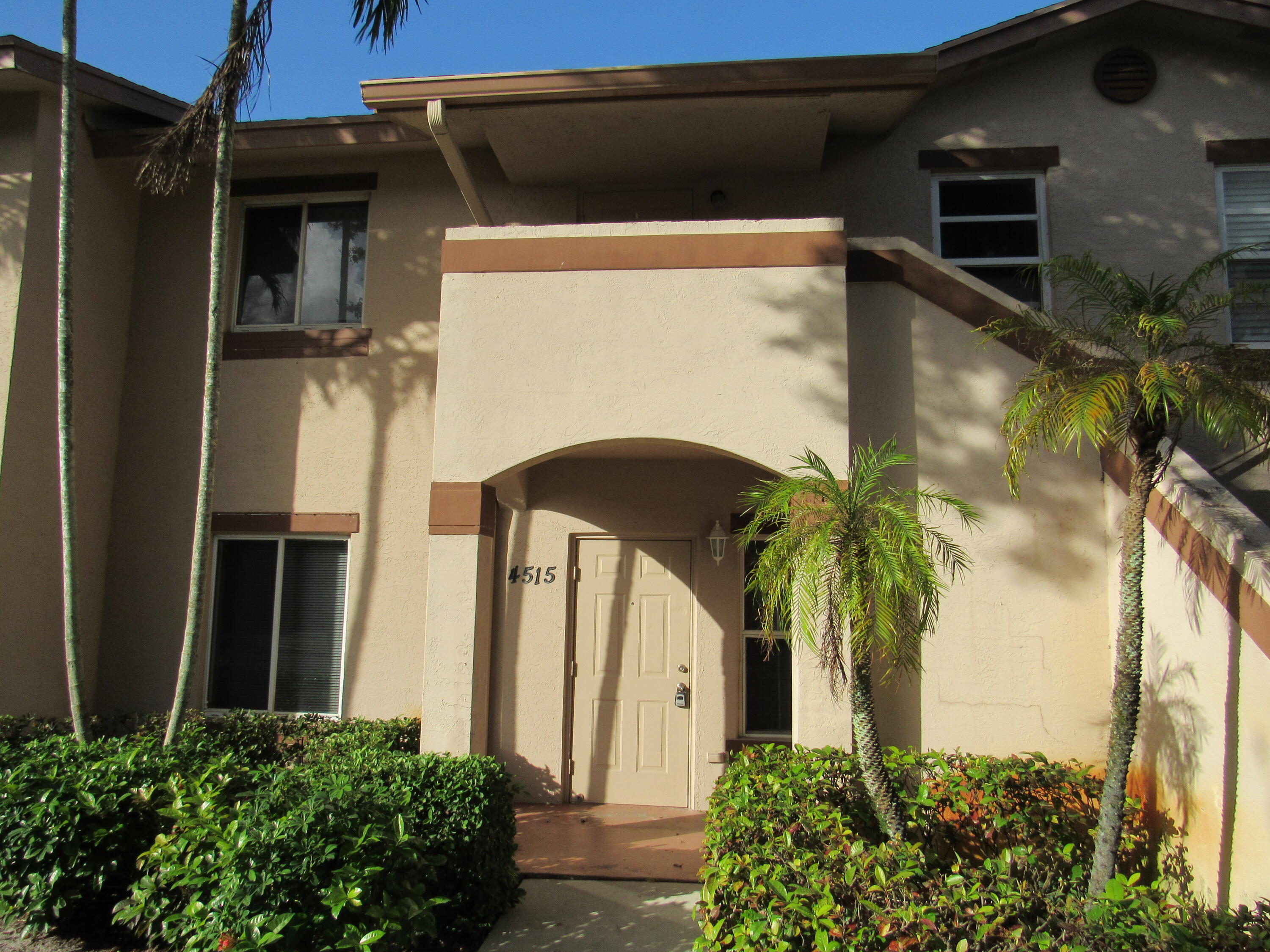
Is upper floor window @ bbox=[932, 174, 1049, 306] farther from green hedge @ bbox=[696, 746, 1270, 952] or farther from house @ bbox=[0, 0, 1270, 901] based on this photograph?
green hedge @ bbox=[696, 746, 1270, 952]

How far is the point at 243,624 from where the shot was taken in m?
8.94

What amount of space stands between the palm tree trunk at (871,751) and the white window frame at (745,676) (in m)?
3.10

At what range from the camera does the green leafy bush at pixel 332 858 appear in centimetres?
396

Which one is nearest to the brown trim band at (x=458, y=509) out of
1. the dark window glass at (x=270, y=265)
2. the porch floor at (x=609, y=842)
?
the porch floor at (x=609, y=842)

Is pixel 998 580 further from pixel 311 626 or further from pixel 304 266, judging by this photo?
pixel 304 266

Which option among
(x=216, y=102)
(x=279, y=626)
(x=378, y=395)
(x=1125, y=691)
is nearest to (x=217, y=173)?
(x=216, y=102)

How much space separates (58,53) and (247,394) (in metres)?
3.32

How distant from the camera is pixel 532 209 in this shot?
923cm

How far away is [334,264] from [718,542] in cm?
470

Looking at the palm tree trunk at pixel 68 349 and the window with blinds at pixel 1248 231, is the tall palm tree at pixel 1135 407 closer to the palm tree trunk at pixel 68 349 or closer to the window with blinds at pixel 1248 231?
the window with blinds at pixel 1248 231

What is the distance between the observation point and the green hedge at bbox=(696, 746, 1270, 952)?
381cm

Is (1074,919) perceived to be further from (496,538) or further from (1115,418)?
(496,538)

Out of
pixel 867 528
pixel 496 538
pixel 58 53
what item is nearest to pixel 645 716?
pixel 496 538

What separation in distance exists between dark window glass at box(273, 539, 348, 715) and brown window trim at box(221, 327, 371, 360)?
1808 mm
